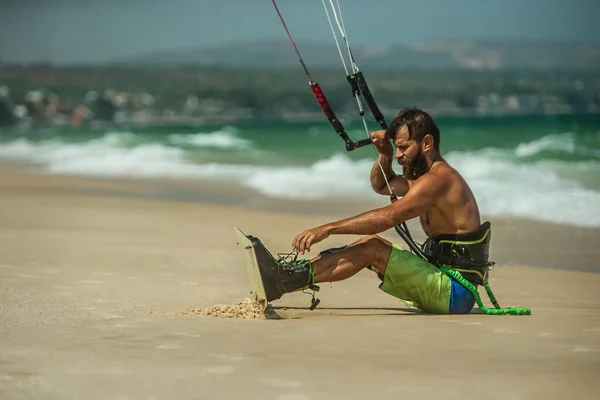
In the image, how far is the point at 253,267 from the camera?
18.2ft

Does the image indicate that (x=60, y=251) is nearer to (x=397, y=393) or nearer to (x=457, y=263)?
A: (x=457, y=263)

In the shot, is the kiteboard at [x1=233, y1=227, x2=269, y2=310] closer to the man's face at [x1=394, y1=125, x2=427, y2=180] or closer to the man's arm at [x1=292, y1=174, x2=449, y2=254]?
the man's arm at [x1=292, y1=174, x2=449, y2=254]

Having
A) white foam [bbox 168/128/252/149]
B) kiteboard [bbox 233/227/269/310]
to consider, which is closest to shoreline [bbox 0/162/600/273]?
kiteboard [bbox 233/227/269/310]

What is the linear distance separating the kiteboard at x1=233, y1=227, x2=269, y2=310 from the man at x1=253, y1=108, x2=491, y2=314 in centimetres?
4

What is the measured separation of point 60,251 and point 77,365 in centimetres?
410

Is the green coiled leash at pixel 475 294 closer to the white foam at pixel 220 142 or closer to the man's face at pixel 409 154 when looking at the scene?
the man's face at pixel 409 154

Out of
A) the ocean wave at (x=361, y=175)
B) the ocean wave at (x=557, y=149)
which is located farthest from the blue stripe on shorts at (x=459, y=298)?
the ocean wave at (x=557, y=149)

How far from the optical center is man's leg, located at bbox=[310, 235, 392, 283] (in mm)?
5633

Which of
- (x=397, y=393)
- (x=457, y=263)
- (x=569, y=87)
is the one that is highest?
(x=569, y=87)

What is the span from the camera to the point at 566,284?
7703 millimetres

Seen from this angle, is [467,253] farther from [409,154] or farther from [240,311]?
[240,311]

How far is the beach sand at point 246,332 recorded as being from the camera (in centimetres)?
428

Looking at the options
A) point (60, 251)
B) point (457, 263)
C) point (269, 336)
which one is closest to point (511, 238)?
point (60, 251)

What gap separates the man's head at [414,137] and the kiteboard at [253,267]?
85 cm
